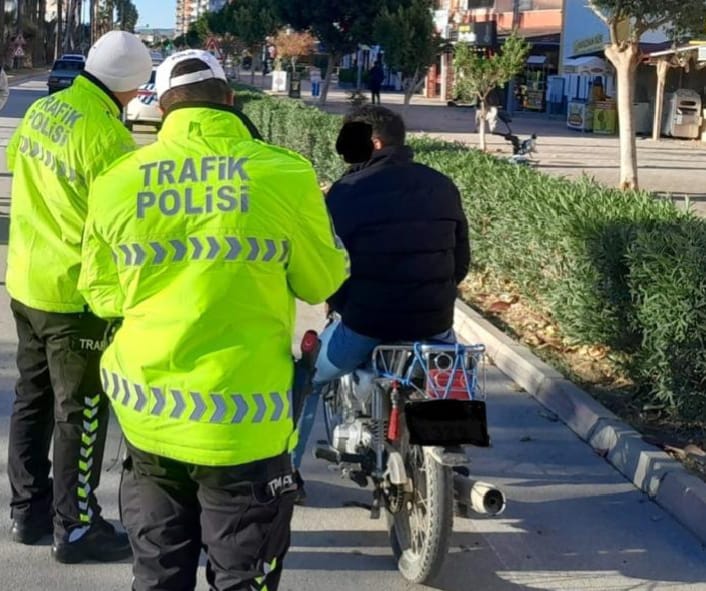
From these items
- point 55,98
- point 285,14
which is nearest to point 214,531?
point 55,98

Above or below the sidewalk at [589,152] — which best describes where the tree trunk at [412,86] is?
above

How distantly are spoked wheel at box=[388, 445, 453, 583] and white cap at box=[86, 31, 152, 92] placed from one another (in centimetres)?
171

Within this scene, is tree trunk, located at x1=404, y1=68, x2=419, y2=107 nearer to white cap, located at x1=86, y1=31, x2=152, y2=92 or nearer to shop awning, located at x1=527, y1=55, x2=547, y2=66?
white cap, located at x1=86, y1=31, x2=152, y2=92

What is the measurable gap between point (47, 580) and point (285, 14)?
35475mm

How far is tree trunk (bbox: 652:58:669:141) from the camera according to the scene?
30781 mm

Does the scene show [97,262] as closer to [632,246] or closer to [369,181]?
[369,181]

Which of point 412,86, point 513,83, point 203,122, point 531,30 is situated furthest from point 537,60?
point 203,122

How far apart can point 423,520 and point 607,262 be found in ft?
9.85

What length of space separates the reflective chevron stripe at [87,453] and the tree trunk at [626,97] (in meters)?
12.0

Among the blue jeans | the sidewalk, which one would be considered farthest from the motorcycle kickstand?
the sidewalk

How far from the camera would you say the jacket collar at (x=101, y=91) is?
431 cm

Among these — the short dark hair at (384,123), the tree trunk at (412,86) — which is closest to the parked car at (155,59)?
the short dark hair at (384,123)

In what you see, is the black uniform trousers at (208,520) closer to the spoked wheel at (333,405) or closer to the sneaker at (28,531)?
the sneaker at (28,531)

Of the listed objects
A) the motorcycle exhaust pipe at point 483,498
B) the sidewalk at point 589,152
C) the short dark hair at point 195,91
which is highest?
the short dark hair at point 195,91
